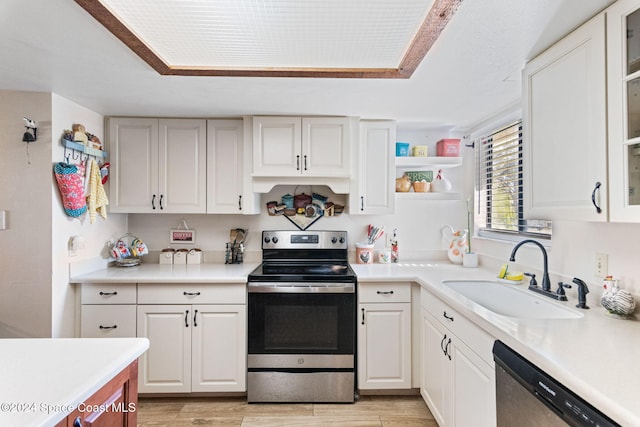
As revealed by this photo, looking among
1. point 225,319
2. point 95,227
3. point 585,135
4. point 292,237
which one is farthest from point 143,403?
point 585,135

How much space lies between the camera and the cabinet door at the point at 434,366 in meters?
1.83

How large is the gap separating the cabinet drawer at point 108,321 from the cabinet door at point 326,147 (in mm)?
1633

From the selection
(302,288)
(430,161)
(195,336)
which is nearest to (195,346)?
(195,336)

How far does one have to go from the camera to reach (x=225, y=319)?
7.44 feet

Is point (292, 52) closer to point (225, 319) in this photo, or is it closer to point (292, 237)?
point (292, 237)

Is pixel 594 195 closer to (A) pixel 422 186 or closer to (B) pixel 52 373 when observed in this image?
(A) pixel 422 186

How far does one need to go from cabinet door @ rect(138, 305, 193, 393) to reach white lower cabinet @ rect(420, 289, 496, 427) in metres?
1.63

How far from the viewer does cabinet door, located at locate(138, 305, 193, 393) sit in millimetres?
2258

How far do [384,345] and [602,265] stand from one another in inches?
53.4

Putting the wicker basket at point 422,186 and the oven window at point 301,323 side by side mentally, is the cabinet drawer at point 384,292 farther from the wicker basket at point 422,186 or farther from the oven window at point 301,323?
the wicker basket at point 422,186

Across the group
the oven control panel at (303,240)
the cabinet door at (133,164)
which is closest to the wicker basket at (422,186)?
the oven control panel at (303,240)

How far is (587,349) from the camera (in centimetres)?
103

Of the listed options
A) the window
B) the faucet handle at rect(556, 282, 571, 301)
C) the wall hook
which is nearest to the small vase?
the window

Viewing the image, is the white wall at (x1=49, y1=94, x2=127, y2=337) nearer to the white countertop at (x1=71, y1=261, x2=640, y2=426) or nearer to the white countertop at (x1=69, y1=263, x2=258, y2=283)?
the white countertop at (x1=69, y1=263, x2=258, y2=283)
